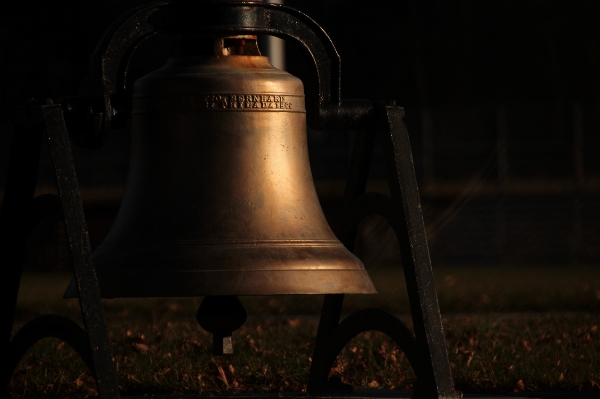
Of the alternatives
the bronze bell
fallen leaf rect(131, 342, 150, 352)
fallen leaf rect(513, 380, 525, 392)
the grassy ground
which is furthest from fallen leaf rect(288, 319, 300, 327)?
the bronze bell

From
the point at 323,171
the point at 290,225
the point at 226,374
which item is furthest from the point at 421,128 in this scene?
the point at 290,225

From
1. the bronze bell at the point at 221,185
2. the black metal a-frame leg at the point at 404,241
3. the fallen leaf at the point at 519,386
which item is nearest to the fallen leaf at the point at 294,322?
the fallen leaf at the point at 519,386

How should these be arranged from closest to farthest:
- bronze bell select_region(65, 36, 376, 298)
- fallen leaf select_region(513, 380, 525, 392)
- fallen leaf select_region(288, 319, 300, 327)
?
bronze bell select_region(65, 36, 376, 298), fallen leaf select_region(513, 380, 525, 392), fallen leaf select_region(288, 319, 300, 327)

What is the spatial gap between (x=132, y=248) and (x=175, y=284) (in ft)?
0.90

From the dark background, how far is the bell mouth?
29.6ft

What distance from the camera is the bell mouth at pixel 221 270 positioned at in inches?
180

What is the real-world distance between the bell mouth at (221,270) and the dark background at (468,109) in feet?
29.6

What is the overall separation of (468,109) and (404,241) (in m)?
11.0

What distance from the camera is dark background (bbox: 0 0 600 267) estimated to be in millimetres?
14141

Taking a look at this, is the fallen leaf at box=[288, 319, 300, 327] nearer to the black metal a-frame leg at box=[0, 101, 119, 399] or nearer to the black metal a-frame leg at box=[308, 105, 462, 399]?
the black metal a-frame leg at box=[308, 105, 462, 399]

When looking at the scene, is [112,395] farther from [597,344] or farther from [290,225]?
[597,344]

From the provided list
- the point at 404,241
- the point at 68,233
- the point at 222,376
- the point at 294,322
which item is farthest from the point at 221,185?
the point at 294,322

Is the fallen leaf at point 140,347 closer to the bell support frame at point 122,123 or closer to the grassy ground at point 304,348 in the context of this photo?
the grassy ground at point 304,348

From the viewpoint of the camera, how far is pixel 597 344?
8016mm
